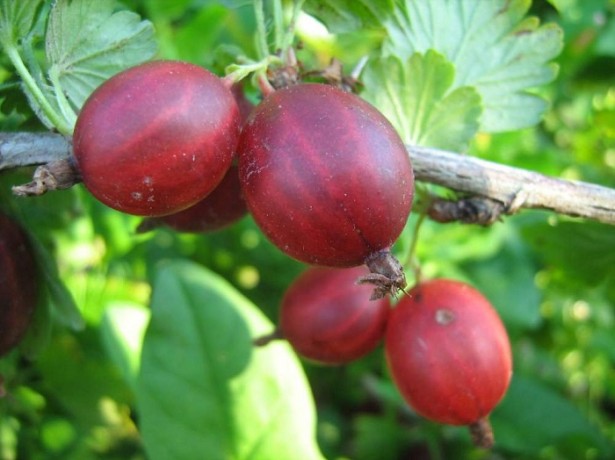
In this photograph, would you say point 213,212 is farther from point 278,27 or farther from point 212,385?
point 212,385

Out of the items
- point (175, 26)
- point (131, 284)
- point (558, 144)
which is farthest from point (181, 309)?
point (558, 144)

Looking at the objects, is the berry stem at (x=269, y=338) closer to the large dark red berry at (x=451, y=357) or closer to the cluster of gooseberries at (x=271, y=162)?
the large dark red berry at (x=451, y=357)

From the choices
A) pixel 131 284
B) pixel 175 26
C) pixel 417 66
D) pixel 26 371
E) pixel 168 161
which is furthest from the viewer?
pixel 175 26

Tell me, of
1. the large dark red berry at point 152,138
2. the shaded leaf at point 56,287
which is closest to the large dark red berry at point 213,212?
the shaded leaf at point 56,287

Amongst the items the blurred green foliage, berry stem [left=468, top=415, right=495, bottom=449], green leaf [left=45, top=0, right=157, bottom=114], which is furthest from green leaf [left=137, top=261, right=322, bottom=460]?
green leaf [left=45, top=0, right=157, bottom=114]

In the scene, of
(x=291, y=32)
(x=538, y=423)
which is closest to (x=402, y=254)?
(x=538, y=423)

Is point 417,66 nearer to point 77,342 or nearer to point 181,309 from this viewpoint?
point 181,309

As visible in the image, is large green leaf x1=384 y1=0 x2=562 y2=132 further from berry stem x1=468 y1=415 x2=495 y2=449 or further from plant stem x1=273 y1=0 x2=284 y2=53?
berry stem x1=468 y1=415 x2=495 y2=449
